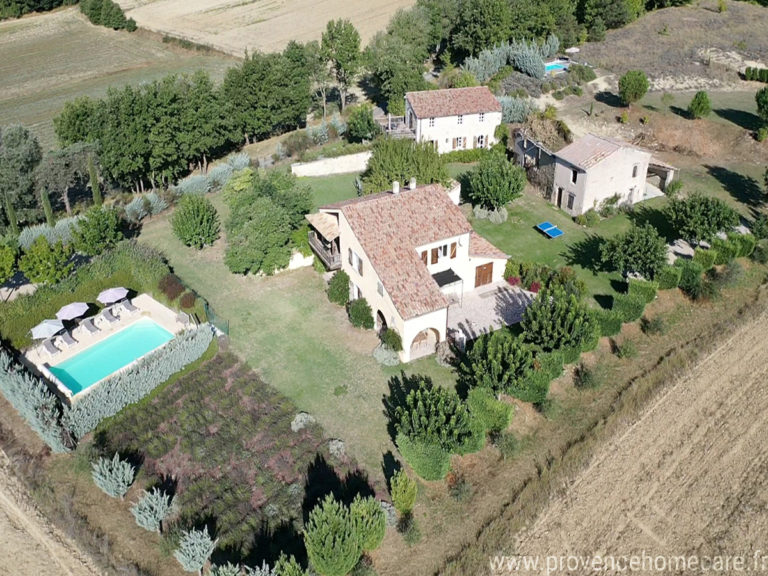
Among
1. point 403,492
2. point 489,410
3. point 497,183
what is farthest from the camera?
point 497,183

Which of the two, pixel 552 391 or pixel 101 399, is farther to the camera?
pixel 552 391

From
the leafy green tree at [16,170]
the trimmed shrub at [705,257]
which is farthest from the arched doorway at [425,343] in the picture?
the leafy green tree at [16,170]

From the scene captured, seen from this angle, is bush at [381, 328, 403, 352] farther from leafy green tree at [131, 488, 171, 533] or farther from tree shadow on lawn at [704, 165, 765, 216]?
tree shadow on lawn at [704, 165, 765, 216]

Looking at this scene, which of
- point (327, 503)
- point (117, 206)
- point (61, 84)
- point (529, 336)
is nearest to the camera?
point (327, 503)

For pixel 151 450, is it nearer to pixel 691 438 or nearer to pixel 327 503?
pixel 327 503

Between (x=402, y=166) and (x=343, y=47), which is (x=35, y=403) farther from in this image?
(x=343, y=47)

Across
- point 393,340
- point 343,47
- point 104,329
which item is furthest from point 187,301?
point 343,47

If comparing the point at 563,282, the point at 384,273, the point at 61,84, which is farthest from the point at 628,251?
the point at 61,84
